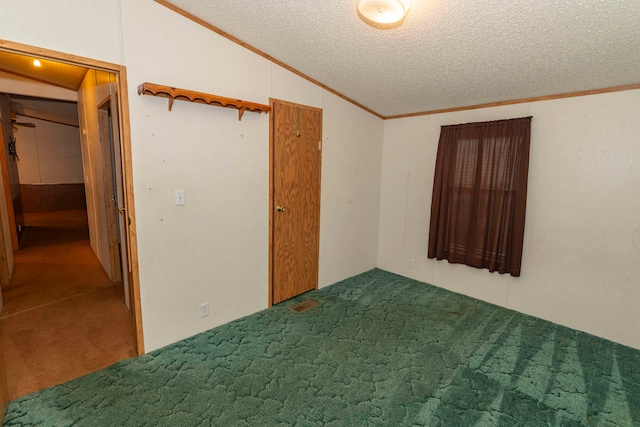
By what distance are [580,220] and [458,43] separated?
2.00 m

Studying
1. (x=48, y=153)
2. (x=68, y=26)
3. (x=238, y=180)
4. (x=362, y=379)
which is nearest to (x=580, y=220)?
(x=362, y=379)

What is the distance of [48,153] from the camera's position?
8.41m

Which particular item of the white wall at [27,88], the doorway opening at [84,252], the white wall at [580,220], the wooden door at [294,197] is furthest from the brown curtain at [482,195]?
the white wall at [27,88]

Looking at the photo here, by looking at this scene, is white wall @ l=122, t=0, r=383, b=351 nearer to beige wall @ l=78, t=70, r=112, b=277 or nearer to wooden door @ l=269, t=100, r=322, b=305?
wooden door @ l=269, t=100, r=322, b=305

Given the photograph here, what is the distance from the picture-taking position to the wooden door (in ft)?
10.1

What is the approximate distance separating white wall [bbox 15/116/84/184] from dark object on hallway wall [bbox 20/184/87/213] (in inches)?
5.8

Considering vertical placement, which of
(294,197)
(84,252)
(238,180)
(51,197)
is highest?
(238,180)

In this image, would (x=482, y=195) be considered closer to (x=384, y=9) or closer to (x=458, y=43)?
(x=458, y=43)

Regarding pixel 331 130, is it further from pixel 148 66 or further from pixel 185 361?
pixel 185 361

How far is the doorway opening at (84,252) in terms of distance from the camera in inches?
86.3

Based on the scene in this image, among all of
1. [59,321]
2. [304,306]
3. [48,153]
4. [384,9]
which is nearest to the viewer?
[384,9]

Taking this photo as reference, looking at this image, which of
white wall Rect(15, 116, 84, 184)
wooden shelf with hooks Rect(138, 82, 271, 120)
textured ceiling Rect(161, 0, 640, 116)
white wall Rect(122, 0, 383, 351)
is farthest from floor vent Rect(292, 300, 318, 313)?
white wall Rect(15, 116, 84, 184)

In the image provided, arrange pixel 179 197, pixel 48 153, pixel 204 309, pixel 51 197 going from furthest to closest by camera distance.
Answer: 1. pixel 51 197
2. pixel 48 153
3. pixel 204 309
4. pixel 179 197

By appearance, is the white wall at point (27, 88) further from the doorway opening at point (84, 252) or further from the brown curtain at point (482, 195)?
the brown curtain at point (482, 195)
